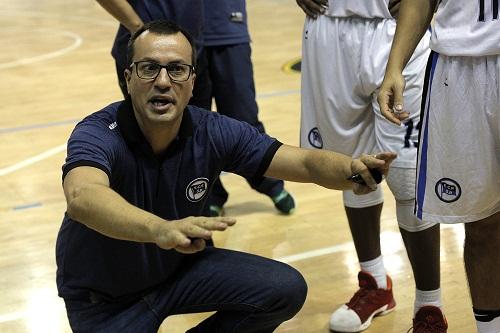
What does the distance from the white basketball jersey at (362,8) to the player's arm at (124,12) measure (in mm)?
961

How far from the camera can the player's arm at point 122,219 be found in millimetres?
2270

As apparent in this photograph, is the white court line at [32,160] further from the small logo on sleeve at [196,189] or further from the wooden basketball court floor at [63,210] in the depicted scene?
the small logo on sleeve at [196,189]

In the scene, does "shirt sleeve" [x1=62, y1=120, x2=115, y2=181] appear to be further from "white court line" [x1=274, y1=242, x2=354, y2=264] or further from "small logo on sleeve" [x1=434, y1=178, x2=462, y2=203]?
"white court line" [x1=274, y1=242, x2=354, y2=264]

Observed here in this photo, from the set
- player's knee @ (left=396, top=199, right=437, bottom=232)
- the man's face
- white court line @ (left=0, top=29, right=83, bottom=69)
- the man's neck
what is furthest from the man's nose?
white court line @ (left=0, top=29, right=83, bottom=69)

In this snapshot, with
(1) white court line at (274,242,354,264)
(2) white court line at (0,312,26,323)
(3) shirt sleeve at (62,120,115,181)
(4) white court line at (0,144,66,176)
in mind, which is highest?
(3) shirt sleeve at (62,120,115,181)

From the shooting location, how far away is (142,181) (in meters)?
3.04

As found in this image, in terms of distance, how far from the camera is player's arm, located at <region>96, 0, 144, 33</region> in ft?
13.6

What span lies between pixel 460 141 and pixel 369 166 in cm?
33

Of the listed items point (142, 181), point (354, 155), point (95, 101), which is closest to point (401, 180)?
point (354, 155)

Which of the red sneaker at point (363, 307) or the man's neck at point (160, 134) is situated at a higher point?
the man's neck at point (160, 134)

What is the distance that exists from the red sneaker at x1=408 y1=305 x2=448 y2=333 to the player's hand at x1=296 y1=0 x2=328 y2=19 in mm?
1221

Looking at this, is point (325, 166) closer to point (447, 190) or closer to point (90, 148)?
point (447, 190)

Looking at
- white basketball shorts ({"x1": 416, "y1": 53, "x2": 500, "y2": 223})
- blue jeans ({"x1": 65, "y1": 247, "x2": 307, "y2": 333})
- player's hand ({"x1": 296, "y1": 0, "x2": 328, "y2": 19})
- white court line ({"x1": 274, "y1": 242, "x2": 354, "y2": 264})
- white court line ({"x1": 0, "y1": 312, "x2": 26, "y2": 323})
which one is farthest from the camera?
white court line ({"x1": 274, "y1": 242, "x2": 354, "y2": 264})

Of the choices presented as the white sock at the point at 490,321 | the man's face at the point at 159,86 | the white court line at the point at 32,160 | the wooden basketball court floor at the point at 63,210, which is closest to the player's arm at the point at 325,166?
the man's face at the point at 159,86
